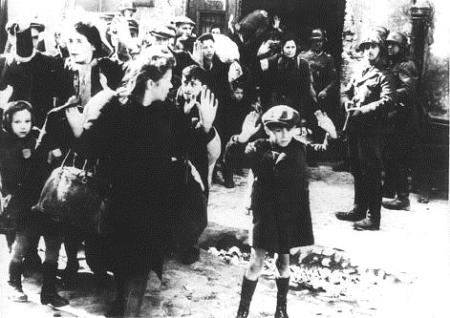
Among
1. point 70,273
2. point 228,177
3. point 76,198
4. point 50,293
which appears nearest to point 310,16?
point 228,177

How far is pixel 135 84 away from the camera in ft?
13.9

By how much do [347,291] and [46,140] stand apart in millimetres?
2823

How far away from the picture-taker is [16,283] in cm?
443

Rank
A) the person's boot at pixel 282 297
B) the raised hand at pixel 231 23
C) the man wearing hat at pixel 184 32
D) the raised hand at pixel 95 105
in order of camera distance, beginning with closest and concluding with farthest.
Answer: the person's boot at pixel 282 297
the raised hand at pixel 95 105
the man wearing hat at pixel 184 32
the raised hand at pixel 231 23

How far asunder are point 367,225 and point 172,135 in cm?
179

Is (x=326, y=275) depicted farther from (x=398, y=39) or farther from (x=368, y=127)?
(x=398, y=39)

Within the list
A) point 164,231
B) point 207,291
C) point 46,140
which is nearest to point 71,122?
point 46,140

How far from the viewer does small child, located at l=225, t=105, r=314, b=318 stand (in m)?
4.25

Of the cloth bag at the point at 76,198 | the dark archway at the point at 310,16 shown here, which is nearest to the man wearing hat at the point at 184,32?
the dark archway at the point at 310,16

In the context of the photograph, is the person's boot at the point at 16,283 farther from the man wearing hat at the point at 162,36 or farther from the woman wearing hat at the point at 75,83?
the man wearing hat at the point at 162,36

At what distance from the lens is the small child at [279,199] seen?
4.25 metres

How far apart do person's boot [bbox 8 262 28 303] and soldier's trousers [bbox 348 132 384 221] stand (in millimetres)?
2894

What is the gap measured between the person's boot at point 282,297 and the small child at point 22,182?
188 centimetres

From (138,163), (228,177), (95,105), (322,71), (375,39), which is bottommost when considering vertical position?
(228,177)
